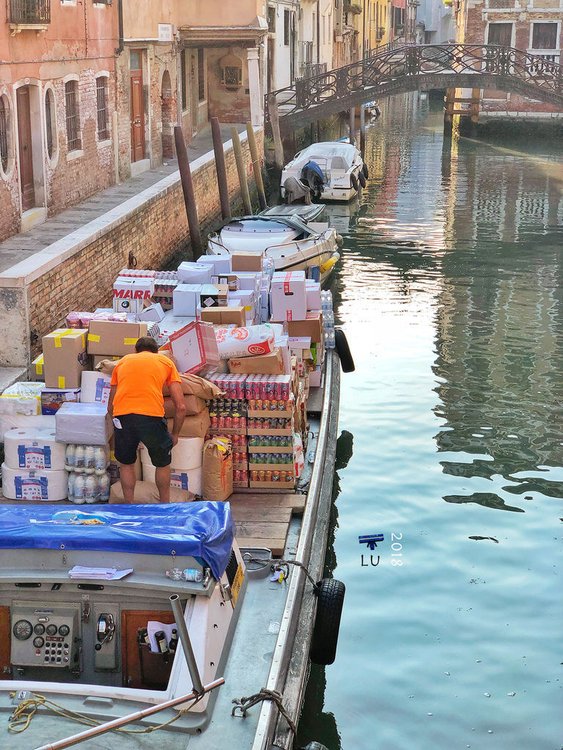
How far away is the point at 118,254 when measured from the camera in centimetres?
1383

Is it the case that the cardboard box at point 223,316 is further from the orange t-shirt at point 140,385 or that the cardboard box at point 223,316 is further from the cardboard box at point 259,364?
the orange t-shirt at point 140,385

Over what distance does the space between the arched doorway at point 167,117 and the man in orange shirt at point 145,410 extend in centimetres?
1745

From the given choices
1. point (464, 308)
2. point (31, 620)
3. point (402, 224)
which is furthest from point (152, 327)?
point (402, 224)

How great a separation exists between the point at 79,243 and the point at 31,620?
6858mm

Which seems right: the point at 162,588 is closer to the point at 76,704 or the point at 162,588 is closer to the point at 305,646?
the point at 76,704

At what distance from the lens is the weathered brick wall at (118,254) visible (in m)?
10.7

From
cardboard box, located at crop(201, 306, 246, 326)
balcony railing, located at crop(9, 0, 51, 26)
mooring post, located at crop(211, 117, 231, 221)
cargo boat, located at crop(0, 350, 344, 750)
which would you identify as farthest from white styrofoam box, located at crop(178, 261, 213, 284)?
mooring post, located at crop(211, 117, 231, 221)

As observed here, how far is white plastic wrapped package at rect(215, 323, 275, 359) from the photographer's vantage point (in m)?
8.42

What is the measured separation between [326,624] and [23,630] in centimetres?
223

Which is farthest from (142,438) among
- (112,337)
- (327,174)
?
(327,174)

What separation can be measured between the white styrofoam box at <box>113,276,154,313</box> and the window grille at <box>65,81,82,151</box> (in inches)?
293

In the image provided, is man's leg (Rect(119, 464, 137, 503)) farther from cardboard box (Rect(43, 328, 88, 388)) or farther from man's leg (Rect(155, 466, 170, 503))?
cardboard box (Rect(43, 328, 88, 388))

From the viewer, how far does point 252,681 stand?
222 inches

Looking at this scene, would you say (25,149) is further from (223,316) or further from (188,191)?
(223,316)
